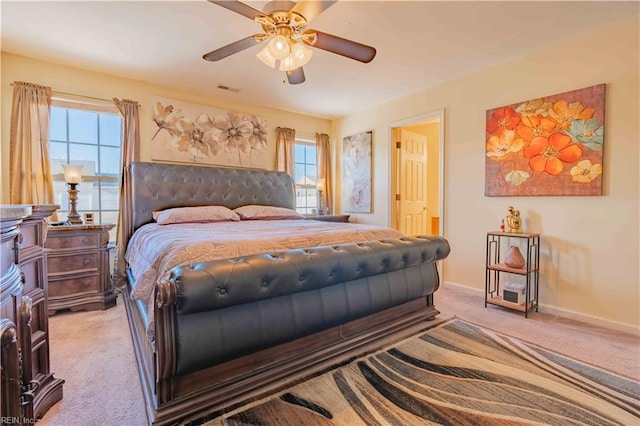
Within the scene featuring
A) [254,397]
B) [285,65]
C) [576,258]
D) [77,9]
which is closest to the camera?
[254,397]

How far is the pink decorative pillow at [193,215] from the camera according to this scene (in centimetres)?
335

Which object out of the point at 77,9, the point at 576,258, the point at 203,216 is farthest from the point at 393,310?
the point at 77,9

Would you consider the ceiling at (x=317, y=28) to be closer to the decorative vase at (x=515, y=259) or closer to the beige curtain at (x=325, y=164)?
the beige curtain at (x=325, y=164)

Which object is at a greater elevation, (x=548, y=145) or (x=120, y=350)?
(x=548, y=145)

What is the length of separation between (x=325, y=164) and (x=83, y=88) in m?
3.55

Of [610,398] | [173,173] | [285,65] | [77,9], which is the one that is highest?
[77,9]

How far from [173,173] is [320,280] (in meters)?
2.93

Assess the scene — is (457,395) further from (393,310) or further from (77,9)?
(77,9)

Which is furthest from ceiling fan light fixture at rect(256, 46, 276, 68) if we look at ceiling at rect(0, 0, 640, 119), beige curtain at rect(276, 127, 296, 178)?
beige curtain at rect(276, 127, 296, 178)

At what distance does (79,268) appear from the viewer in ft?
Answer: 9.87

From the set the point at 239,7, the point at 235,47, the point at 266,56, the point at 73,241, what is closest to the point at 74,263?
the point at 73,241

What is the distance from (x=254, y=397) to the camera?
5.48 ft

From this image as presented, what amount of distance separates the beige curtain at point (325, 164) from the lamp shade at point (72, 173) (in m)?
3.44

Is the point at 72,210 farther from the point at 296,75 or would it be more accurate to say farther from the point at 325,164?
the point at 325,164
